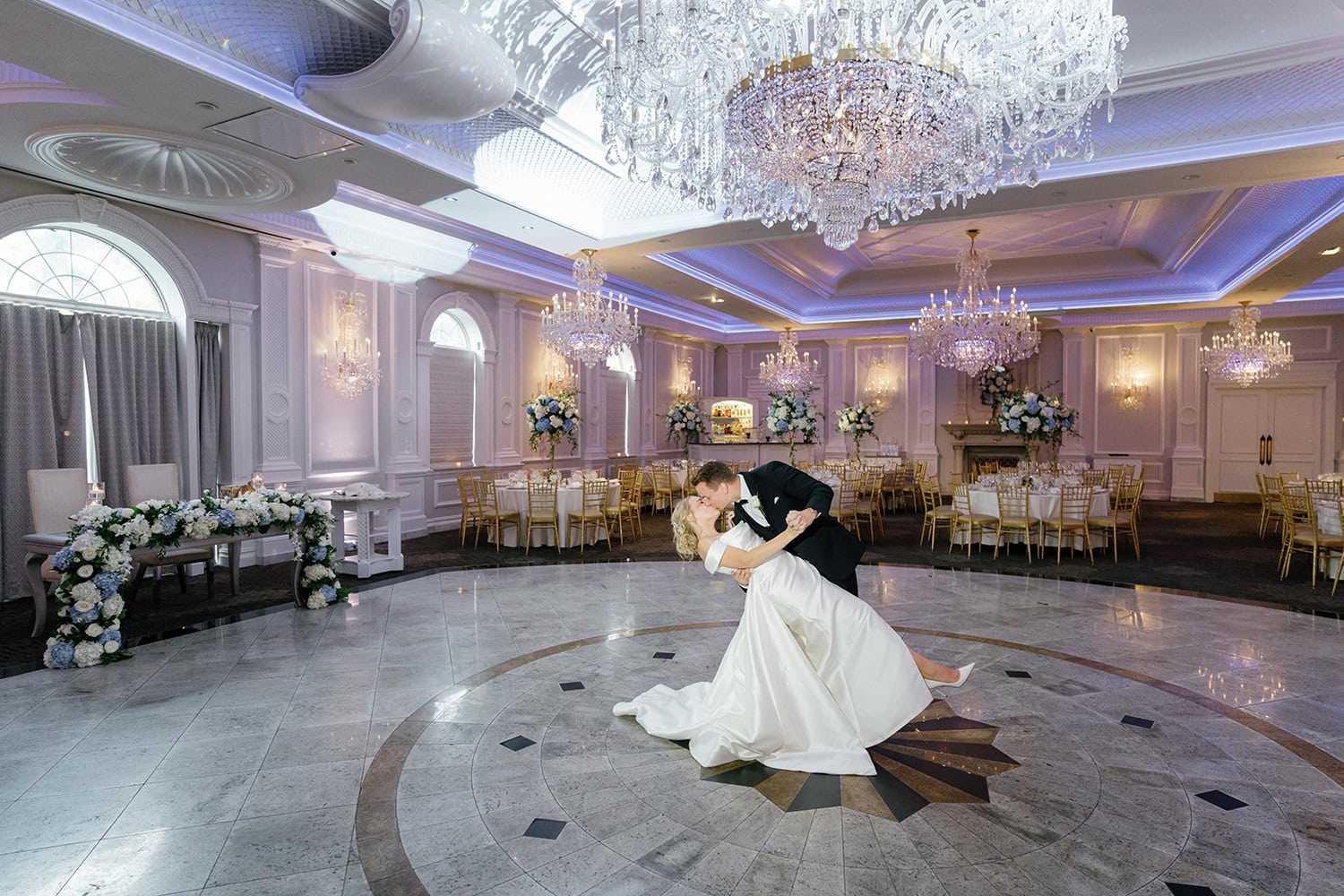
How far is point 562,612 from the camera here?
20.4ft

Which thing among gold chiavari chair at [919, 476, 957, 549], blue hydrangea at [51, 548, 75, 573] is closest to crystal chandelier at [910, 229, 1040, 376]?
gold chiavari chair at [919, 476, 957, 549]

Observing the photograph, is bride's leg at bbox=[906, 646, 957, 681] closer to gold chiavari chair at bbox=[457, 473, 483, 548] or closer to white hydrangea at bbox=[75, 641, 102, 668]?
white hydrangea at bbox=[75, 641, 102, 668]

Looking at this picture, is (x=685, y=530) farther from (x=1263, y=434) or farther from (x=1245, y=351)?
(x=1263, y=434)

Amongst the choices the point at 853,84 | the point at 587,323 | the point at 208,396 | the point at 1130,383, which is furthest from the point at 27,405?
the point at 1130,383

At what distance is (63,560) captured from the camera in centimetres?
491

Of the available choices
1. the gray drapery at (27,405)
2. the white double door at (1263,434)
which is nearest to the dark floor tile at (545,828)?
the gray drapery at (27,405)

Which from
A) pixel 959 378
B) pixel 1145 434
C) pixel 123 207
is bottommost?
pixel 1145 434

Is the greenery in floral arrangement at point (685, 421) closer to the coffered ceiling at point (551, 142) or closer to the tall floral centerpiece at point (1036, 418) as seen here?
the coffered ceiling at point (551, 142)

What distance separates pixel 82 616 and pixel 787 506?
469 cm

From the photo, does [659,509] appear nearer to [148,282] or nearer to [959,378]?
[959,378]

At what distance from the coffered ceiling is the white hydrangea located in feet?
11.4

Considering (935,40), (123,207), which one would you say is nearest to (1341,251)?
(935,40)

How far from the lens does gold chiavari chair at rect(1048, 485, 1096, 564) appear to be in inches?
337

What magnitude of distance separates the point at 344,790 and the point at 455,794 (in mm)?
478
